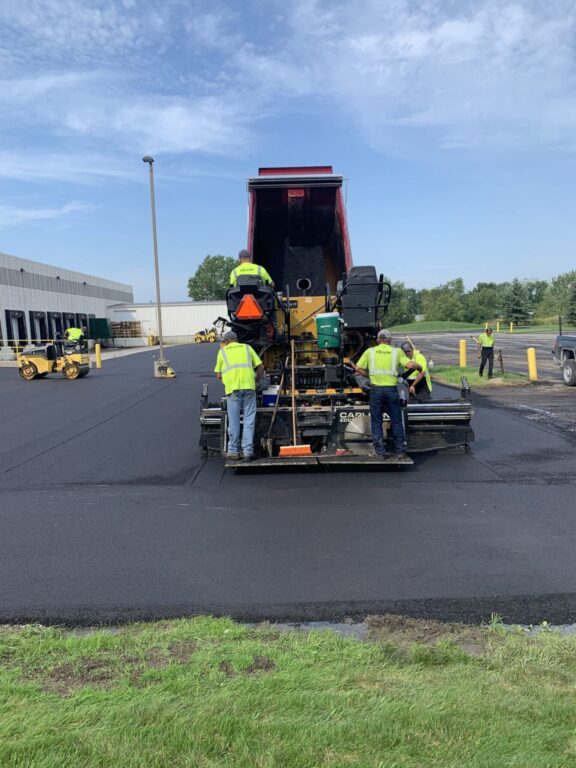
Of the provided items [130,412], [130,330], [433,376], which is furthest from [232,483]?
[130,330]

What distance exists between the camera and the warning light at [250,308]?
760cm

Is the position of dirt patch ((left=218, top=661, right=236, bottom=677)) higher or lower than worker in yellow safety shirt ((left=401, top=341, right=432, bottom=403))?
lower

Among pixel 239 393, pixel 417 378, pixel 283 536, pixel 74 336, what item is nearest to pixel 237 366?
pixel 239 393

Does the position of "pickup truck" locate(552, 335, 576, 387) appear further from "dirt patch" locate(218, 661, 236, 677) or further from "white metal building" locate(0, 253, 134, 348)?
"white metal building" locate(0, 253, 134, 348)

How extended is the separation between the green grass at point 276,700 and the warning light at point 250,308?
4570mm

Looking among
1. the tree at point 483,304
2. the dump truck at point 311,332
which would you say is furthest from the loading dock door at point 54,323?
the tree at point 483,304

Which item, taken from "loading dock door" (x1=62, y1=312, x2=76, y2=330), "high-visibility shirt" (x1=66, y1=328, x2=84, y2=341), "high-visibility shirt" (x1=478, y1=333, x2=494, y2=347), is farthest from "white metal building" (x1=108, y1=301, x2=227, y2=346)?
"high-visibility shirt" (x1=478, y1=333, x2=494, y2=347)

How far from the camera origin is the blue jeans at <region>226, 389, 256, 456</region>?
721cm

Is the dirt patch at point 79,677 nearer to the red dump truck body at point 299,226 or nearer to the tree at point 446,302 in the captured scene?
the red dump truck body at point 299,226

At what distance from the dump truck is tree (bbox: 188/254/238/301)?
10202 centimetres

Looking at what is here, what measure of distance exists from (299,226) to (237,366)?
3348 millimetres

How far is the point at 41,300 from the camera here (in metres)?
46.1

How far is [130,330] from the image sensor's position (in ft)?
199

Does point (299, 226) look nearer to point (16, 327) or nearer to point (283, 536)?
point (283, 536)
